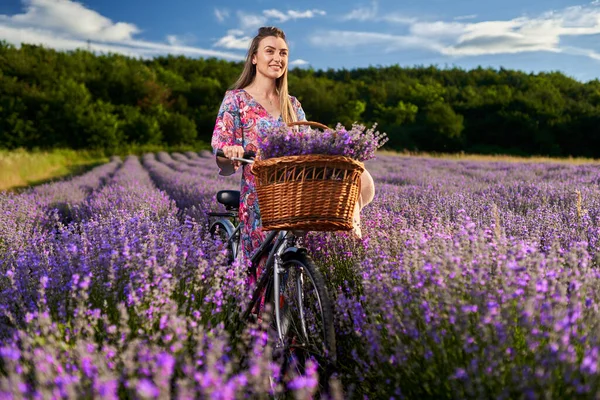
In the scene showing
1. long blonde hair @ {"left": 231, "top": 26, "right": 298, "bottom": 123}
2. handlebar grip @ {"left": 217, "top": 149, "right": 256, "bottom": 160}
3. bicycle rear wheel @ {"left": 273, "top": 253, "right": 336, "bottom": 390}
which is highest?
long blonde hair @ {"left": 231, "top": 26, "right": 298, "bottom": 123}

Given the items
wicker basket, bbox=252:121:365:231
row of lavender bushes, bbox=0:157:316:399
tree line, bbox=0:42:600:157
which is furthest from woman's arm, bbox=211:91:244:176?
tree line, bbox=0:42:600:157

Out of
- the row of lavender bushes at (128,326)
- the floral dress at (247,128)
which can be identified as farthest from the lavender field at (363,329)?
the floral dress at (247,128)

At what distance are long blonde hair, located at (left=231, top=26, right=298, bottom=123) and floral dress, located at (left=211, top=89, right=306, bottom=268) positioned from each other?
0.07 m

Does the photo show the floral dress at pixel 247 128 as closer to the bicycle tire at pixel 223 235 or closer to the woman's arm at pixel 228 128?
the woman's arm at pixel 228 128

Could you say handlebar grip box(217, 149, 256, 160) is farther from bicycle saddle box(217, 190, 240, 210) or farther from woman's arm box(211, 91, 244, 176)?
bicycle saddle box(217, 190, 240, 210)

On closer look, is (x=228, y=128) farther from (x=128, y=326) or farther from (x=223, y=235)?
(x=128, y=326)

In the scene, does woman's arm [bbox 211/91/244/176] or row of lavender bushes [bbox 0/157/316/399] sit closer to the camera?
row of lavender bushes [bbox 0/157/316/399]

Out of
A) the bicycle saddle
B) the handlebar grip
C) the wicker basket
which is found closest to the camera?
the wicker basket

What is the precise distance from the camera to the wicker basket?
88.1 inches

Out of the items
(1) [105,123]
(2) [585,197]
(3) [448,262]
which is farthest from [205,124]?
(3) [448,262]

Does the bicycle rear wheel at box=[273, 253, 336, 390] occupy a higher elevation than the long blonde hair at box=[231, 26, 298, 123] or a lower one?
lower

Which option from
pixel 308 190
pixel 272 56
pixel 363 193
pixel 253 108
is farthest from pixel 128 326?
pixel 272 56

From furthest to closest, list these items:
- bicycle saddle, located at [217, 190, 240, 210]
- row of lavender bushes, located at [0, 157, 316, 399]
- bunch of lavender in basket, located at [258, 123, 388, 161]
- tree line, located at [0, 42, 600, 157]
→ tree line, located at [0, 42, 600, 157], bicycle saddle, located at [217, 190, 240, 210], bunch of lavender in basket, located at [258, 123, 388, 161], row of lavender bushes, located at [0, 157, 316, 399]

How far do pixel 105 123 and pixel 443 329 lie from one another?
39667 millimetres
